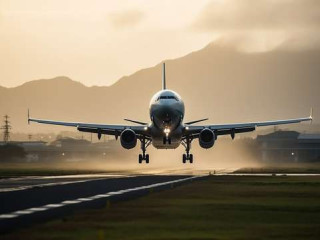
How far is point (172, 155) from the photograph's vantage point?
135 metres

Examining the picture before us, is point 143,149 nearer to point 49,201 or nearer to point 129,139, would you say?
point 129,139

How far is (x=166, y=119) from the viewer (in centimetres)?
8825

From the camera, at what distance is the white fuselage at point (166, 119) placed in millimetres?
88438

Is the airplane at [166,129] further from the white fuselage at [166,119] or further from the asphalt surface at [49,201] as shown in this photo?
the asphalt surface at [49,201]

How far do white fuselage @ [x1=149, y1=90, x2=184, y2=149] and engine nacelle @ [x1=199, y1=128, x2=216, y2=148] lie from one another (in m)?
2.23

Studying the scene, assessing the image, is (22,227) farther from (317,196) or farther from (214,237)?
(317,196)

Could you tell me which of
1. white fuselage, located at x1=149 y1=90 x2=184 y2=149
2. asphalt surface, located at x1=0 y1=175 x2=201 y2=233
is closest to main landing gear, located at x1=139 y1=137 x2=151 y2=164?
white fuselage, located at x1=149 y1=90 x2=184 y2=149

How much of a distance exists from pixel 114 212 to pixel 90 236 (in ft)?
27.1

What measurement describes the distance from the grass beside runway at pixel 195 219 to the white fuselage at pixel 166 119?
132 ft

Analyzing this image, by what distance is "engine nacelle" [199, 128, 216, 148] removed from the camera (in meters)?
92.1

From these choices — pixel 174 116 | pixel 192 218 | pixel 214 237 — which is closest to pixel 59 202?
pixel 192 218

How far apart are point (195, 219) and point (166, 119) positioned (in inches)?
2189

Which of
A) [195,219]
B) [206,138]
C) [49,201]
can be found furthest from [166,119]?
[195,219]

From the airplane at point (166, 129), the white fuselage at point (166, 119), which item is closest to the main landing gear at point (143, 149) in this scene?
the airplane at point (166, 129)
